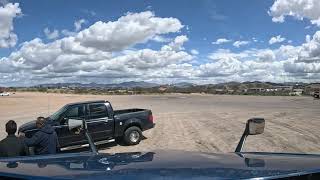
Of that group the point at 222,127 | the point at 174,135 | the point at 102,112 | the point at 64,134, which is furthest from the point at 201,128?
the point at 64,134

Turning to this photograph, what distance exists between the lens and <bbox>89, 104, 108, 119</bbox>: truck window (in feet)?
57.1

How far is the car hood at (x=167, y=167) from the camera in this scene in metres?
2.63

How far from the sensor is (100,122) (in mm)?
17312

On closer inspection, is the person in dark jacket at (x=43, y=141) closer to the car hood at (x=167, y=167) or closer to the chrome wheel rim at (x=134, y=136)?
the car hood at (x=167, y=167)

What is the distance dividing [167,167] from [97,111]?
14.9 metres

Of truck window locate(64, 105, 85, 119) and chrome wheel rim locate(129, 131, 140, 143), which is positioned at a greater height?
truck window locate(64, 105, 85, 119)

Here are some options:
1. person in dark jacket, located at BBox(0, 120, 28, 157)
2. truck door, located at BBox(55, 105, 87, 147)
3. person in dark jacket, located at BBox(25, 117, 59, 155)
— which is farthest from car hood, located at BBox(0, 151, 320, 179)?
truck door, located at BBox(55, 105, 87, 147)

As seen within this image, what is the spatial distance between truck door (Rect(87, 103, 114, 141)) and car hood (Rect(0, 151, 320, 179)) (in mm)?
13660

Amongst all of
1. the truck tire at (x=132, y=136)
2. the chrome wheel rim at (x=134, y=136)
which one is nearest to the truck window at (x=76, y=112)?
the truck tire at (x=132, y=136)

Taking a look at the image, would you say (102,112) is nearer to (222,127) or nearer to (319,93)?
(222,127)

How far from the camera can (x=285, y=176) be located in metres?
2.62

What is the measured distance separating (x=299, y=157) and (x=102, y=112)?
573 inches

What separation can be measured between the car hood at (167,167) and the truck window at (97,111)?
13913 mm

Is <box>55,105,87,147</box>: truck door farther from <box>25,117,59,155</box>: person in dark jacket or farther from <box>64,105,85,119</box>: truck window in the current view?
<box>25,117,59,155</box>: person in dark jacket
